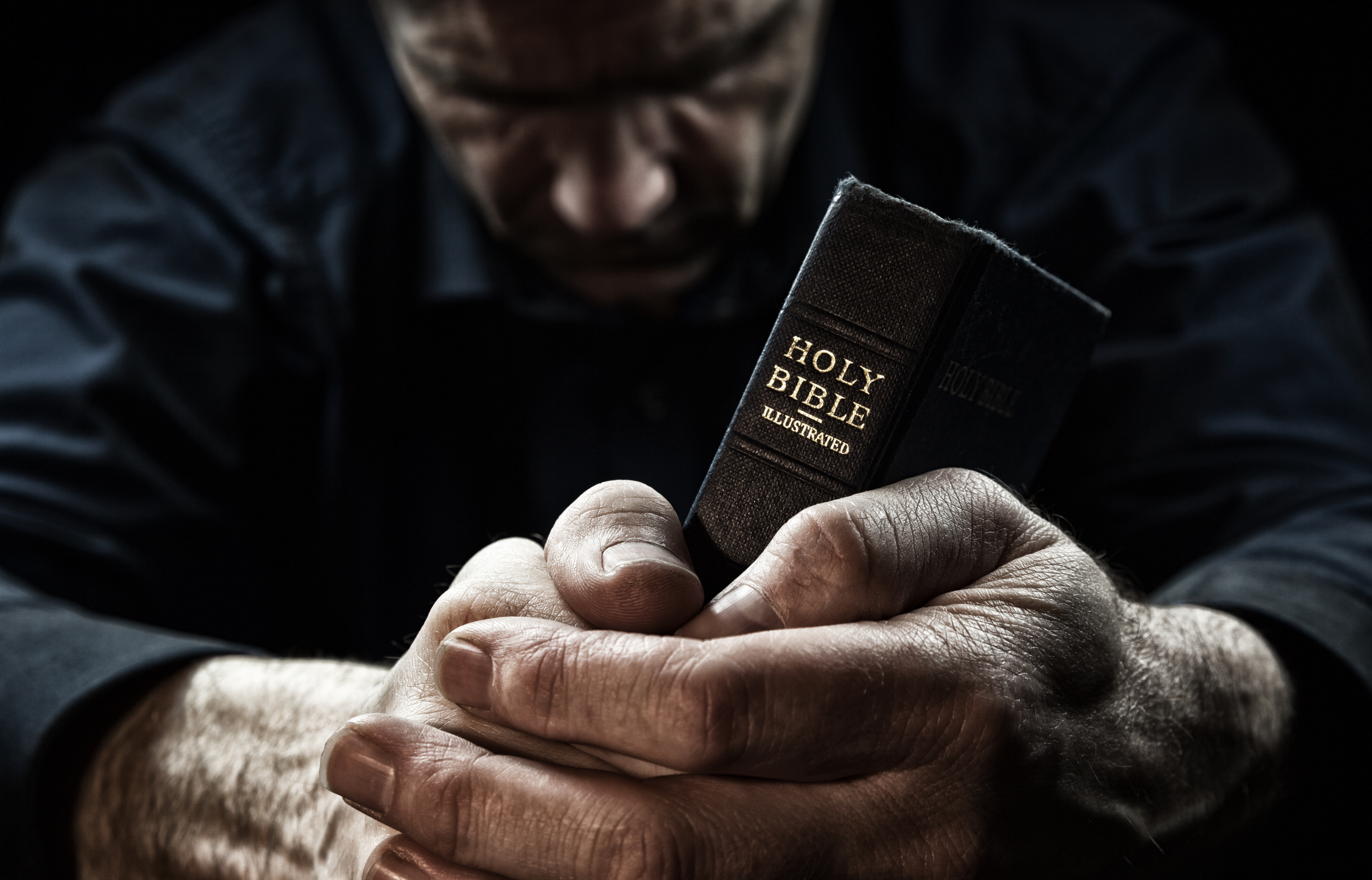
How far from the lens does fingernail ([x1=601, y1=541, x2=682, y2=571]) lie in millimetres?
564

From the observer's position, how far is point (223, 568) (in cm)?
135

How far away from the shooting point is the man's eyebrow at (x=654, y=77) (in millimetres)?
1073

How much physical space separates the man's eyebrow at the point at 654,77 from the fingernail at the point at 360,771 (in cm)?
71

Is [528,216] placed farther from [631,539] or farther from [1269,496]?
[1269,496]

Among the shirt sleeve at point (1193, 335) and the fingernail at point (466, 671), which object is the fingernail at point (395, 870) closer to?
the fingernail at point (466, 671)

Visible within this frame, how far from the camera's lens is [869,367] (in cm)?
59

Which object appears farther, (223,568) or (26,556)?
(223,568)

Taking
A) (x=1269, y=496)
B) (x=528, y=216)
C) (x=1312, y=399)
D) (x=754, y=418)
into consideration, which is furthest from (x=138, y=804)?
(x=1312, y=399)

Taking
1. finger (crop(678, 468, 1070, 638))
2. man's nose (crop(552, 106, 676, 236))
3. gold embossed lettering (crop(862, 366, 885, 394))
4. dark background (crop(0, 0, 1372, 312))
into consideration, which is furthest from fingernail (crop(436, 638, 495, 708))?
dark background (crop(0, 0, 1372, 312))

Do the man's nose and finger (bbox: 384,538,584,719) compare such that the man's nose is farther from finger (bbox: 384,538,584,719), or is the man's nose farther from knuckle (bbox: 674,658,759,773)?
knuckle (bbox: 674,658,759,773)

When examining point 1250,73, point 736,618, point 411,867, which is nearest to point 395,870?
point 411,867

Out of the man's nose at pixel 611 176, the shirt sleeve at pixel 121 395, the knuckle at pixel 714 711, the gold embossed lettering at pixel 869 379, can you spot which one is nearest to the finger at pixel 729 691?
the knuckle at pixel 714 711

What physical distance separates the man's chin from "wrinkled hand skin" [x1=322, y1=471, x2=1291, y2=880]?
668 millimetres

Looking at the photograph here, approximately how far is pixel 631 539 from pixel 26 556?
2.61ft
